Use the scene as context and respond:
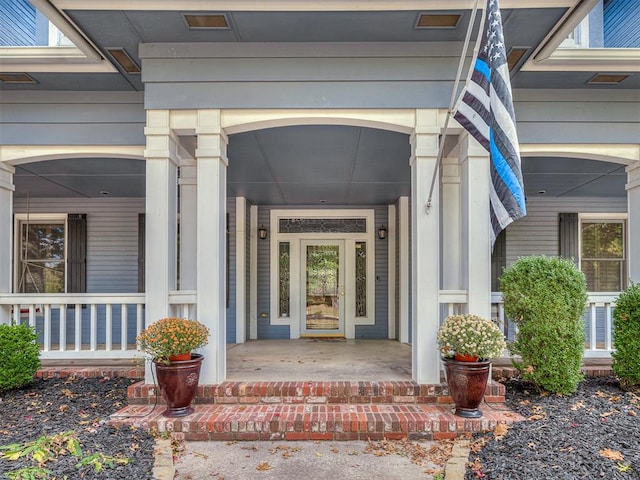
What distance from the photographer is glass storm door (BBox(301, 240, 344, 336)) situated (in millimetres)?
9117

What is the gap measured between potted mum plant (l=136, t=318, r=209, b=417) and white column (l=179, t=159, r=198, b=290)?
149 cm

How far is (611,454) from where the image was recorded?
317 centimetres

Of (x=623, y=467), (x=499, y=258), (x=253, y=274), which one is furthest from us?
(x=253, y=274)

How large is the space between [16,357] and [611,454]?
16.9 ft

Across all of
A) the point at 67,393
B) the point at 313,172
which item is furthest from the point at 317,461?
the point at 313,172

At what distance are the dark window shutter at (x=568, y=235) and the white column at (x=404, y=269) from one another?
9.36ft

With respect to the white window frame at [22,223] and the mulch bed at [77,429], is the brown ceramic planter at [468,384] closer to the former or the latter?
the mulch bed at [77,429]

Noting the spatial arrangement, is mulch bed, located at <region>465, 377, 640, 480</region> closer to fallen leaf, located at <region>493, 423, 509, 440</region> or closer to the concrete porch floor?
fallen leaf, located at <region>493, 423, 509, 440</region>

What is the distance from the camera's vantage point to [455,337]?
4023 mm

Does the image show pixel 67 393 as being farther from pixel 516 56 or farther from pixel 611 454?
pixel 516 56

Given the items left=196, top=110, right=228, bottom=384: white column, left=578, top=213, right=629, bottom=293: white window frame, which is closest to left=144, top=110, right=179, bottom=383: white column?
left=196, top=110, right=228, bottom=384: white column

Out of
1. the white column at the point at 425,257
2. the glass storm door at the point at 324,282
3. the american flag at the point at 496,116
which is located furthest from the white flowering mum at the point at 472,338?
the glass storm door at the point at 324,282

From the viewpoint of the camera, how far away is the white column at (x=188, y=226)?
5.52 meters

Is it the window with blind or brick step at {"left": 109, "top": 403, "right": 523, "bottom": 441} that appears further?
the window with blind
